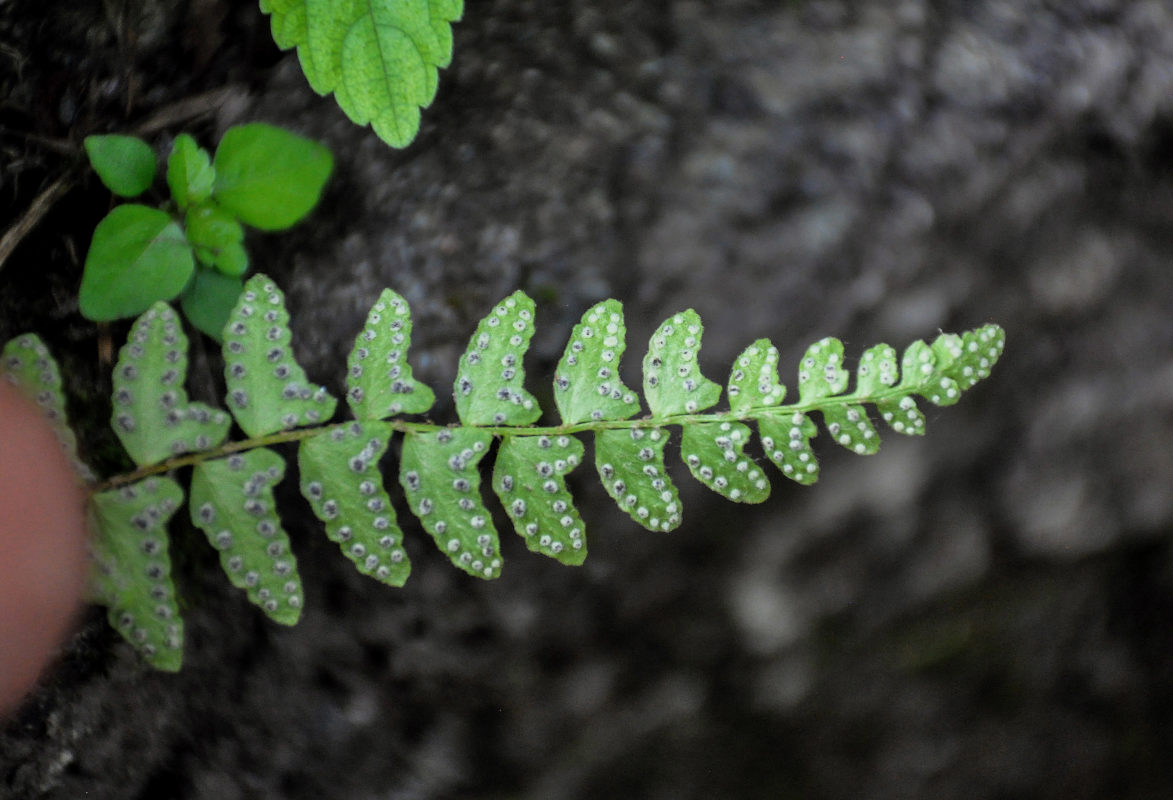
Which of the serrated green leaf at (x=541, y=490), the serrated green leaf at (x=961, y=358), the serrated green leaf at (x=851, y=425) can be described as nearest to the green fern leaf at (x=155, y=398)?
the serrated green leaf at (x=541, y=490)

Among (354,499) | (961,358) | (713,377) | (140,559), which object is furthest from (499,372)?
(961,358)

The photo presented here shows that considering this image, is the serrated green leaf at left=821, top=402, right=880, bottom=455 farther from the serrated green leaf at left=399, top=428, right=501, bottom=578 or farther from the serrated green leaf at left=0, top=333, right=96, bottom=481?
the serrated green leaf at left=0, top=333, right=96, bottom=481

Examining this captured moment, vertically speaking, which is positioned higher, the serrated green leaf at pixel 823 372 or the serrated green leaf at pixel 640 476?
the serrated green leaf at pixel 823 372

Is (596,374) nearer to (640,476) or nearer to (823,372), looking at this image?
(640,476)

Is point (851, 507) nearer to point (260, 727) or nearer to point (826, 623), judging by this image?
point (826, 623)

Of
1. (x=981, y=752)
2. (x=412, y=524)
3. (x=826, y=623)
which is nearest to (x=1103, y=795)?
(x=981, y=752)

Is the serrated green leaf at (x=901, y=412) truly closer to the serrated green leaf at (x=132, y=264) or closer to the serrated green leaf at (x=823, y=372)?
the serrated green leaf at (x=823, y=372)
